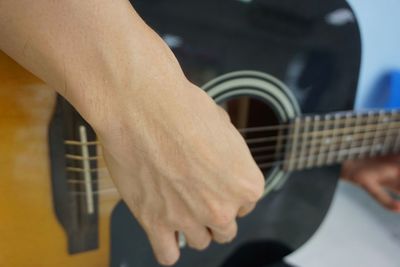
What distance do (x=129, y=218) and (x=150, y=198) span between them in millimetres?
158

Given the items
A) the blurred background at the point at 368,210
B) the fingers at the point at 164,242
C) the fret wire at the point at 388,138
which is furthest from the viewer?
the blurred background at the point at 368,210

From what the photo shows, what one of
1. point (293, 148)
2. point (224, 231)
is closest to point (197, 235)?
point (224, 231)

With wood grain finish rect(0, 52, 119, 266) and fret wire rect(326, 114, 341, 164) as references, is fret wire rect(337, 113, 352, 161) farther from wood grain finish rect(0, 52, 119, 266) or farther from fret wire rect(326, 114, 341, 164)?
wood grain finish rect(0, 52, 119, 266)

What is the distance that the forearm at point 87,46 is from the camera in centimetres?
36

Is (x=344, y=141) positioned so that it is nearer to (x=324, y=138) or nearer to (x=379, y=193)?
(x=324, y=138)

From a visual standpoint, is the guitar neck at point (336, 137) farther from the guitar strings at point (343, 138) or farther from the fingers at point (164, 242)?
the fingers at point (164, 242)

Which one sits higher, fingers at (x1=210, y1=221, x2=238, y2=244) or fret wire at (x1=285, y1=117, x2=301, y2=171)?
fret wire at (x1=285, y1=117, x2=301, y2=171)

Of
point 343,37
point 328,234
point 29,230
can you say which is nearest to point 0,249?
point 29,230

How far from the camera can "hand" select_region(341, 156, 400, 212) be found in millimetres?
852

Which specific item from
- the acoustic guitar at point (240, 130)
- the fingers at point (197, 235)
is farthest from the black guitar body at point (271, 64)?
the fingers at point (197, 235)

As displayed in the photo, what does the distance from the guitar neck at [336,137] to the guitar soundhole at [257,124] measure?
2cm

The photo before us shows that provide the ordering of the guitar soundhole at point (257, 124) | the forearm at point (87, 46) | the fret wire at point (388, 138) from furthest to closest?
the fret wire at point (388, 138)
the guitar soundhole at point (257, 124)
the forearm at point (87, 46)

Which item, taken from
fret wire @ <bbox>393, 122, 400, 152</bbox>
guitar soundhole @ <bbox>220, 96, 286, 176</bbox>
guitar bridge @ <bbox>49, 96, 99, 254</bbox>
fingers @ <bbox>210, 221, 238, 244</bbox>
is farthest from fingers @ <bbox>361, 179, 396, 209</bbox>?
guitar bridge @ <bbox>49, 96, 99, 254</bbox>

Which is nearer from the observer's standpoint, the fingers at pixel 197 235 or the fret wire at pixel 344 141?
the fingers at pixel 197 235
